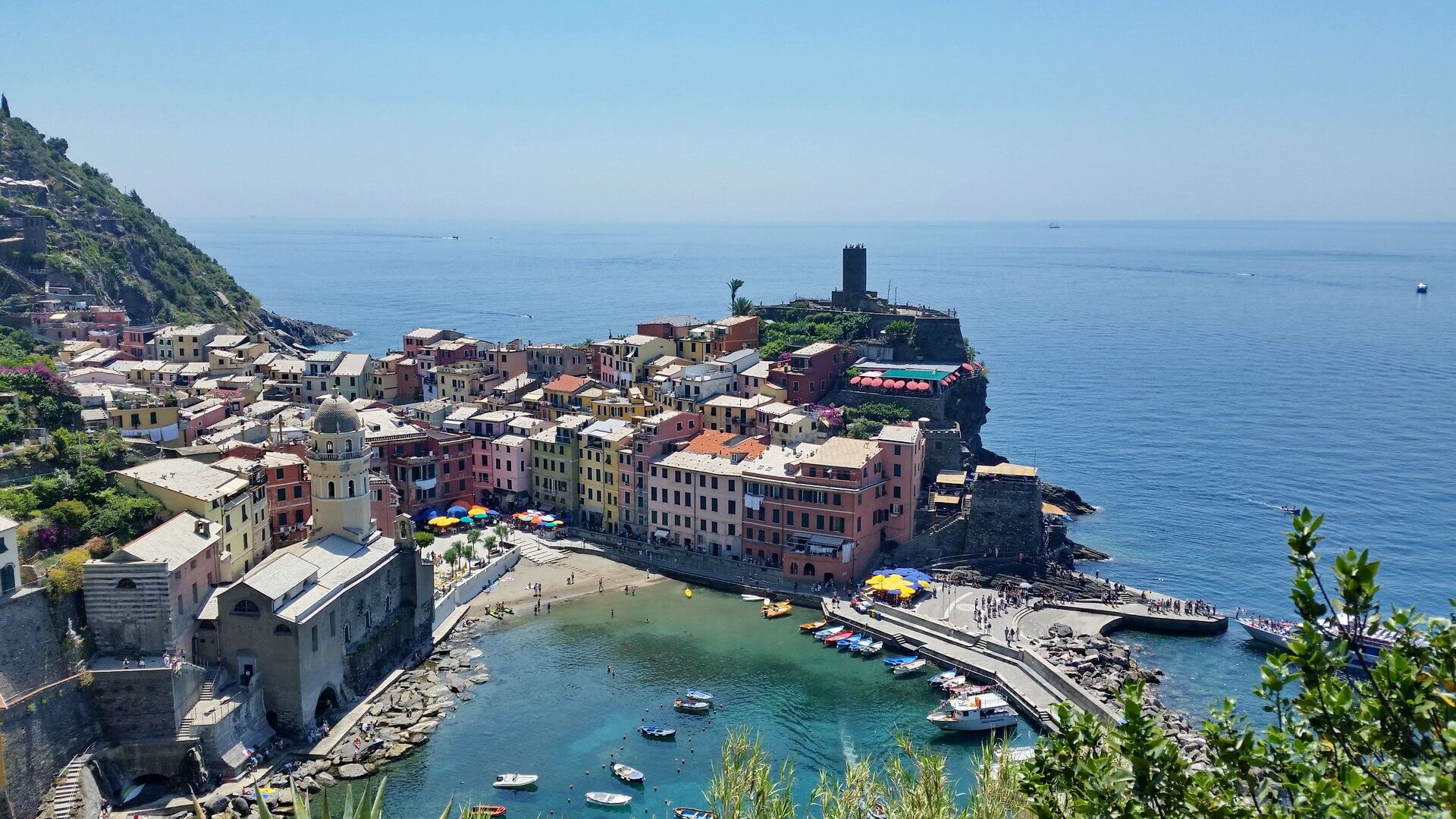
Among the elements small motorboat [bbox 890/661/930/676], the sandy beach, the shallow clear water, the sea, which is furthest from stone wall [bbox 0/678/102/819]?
the shallow clear water

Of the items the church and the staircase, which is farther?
the church

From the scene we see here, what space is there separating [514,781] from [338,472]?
16822 mm

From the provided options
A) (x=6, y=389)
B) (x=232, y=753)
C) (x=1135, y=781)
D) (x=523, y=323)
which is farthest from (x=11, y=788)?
(x=523, y=323)

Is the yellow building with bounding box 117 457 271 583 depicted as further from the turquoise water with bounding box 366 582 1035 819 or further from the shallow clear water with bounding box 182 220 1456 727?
the shallow clear water with bounding box 182 220 1456 727

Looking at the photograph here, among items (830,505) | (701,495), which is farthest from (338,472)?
(830,505)

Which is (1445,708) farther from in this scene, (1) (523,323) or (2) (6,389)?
(1) (523,323)

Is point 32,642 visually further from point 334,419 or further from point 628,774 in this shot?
point 628,774

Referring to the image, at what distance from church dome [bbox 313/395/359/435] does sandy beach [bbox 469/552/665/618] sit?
1204 centimetres

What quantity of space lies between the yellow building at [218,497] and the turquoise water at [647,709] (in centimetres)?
1101

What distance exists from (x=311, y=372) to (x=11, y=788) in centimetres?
5259

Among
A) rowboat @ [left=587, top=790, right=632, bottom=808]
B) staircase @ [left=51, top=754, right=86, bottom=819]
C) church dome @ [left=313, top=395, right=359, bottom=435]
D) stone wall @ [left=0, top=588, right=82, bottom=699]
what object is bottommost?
rowboat @ [left=587, top=790, right=632, bottom=808]

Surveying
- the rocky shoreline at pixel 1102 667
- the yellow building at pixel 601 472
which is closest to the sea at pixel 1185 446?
the rocky shoreline at pixel 1102 667

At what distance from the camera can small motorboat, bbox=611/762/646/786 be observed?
4044cm

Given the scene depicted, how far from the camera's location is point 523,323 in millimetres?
162750
